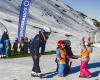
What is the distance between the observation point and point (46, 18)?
73.9 metres

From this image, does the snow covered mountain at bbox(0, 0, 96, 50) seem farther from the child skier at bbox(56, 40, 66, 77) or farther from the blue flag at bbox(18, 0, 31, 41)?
the child skier at bbox(56, 40, 66, 77)

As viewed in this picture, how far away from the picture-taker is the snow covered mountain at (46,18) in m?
56.8

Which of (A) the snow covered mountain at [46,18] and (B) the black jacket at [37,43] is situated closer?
(B) the black jacket at [37,43]

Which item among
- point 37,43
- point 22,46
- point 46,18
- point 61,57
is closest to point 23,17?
point 22,46

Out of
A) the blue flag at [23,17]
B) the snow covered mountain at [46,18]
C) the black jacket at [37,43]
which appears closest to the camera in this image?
the black jacket at [37,43]

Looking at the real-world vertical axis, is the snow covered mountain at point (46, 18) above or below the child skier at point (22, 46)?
above

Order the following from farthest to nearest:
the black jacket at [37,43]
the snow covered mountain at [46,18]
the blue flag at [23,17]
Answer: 1. the snow covered mountain at [46,18]
2. the blue flag at [23,17]
3. the black jacket at [37,43]

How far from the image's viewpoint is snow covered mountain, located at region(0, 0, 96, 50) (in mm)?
56838

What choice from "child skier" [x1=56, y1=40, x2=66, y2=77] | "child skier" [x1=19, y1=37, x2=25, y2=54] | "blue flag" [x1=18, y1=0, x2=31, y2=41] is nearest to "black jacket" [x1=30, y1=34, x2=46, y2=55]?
"child skier" [x1=56, y1=40, x2=66, y2=77]

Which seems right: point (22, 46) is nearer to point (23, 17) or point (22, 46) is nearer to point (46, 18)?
point (23, 17)

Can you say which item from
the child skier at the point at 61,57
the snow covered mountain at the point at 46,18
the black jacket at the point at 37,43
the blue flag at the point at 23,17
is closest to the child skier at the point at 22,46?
the blue flag at the point at 23,17

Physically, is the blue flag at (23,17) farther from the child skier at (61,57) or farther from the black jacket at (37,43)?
the black jacket at (37,43)

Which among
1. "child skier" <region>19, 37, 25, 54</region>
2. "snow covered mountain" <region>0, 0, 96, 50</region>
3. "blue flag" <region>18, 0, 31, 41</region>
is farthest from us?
"snow covered mountain" <region>0, 0, 96, 50</region>

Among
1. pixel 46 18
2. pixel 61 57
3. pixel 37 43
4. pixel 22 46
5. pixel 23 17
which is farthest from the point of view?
pixel 46 18
